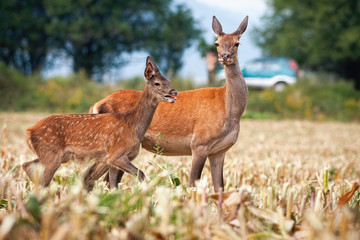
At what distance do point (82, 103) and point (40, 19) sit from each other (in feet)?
69.3

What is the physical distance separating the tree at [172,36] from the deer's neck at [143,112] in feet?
118

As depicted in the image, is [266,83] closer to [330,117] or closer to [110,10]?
[330,117]

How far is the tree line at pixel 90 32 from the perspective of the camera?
1467 inches

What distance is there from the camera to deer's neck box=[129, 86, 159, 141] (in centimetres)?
437

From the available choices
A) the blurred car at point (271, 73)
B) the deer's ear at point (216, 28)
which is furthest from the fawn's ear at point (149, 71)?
the blurred car at point (271, 73)

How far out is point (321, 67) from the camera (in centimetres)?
3862

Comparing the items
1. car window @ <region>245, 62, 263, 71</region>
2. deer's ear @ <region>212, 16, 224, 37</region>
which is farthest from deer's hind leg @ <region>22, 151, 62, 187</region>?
car window @ <region>245, 62, 263, 71</region>

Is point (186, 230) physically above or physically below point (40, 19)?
below

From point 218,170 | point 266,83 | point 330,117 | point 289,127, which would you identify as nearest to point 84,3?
point 266,83

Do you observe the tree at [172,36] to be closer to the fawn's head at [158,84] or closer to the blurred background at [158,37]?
the blurred background at [158,37]

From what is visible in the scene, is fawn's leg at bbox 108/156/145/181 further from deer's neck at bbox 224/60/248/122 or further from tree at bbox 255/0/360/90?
tree at bbox 255/0/360/90

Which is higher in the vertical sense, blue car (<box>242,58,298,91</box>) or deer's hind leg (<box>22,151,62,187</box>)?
blue car (<box>242,58,298,91</box>)

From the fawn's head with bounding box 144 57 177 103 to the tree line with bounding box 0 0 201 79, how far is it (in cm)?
3208

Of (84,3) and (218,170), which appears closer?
(218,170)
